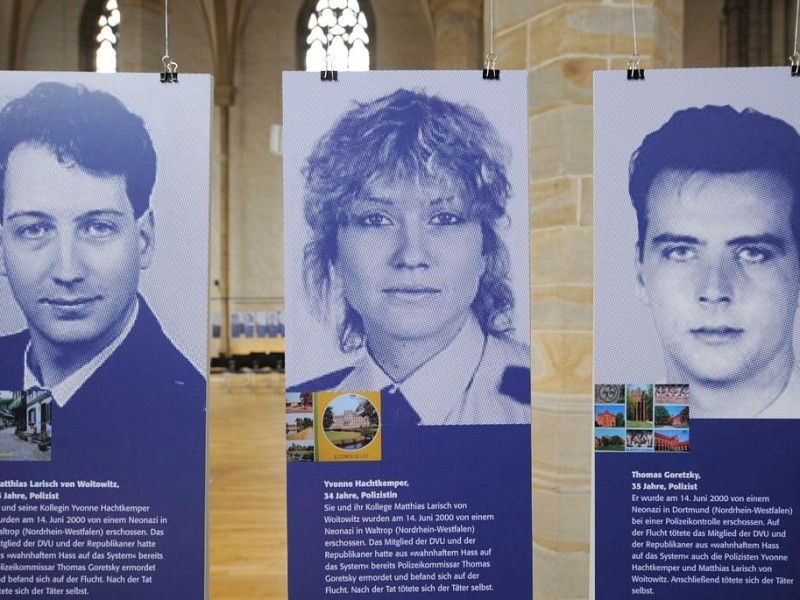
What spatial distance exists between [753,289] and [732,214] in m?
0.31

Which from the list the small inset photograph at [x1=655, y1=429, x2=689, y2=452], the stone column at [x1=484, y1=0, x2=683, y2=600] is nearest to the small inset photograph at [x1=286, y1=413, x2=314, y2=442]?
the stone column at [x1=484, y1=0, x2=683, y2=600]

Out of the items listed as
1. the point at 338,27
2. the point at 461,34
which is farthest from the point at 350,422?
the point at 338,27

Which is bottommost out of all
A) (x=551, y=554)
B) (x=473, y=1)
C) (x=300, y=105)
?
(x=551, y=554)

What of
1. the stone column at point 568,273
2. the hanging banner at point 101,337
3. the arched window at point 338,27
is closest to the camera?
the hanging banner at point 101,337

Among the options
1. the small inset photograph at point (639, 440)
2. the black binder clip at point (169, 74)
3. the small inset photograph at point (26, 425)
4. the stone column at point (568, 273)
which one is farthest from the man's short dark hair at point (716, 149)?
the small inset photograph at point (26, 425)

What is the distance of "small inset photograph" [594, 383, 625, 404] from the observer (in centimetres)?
284

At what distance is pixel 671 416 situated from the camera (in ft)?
9.29

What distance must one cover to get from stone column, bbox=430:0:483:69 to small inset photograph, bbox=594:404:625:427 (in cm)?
996

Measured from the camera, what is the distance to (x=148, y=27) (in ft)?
36.6

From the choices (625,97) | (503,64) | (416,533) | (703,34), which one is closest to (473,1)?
(703,34)

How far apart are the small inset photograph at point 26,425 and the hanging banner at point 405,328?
0.96 meters

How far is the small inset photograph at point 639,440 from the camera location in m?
2.83

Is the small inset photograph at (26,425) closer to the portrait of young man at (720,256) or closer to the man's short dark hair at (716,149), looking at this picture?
the portrait of young man at (720,256)

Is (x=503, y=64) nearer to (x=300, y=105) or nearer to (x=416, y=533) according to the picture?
(x=300, y=105)
